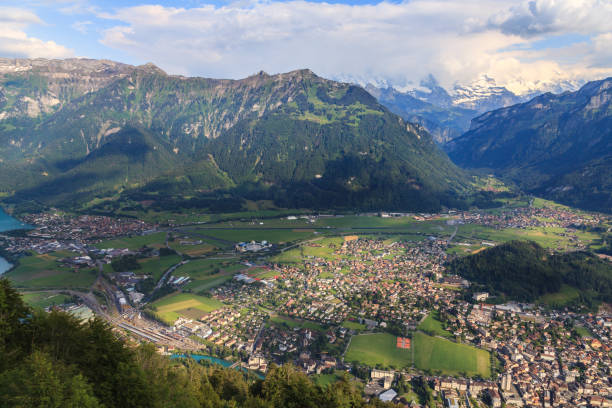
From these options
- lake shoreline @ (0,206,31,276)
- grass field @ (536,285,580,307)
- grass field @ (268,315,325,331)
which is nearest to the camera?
grass field @ (268,315,325,331)

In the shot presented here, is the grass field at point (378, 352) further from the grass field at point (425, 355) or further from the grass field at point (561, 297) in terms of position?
the grass field at point (561, 297)

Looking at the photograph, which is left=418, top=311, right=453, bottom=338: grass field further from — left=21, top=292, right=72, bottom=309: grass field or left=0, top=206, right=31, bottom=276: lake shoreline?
left=0, top=206, right=31, bottom=276: lake shoreline

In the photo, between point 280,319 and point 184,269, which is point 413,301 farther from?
point 184,269

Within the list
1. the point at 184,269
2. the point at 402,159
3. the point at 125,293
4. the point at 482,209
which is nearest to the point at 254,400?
the point at 125,293

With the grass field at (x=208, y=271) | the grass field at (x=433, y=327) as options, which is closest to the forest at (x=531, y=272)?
the grass field at (x=433, y=327)

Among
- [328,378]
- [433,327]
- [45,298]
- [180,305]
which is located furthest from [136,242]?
[433,327]

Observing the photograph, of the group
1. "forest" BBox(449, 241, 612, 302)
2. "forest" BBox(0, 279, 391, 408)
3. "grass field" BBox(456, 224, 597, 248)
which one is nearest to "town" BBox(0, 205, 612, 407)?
"grass field" BBox(456, 224, 597, 248)

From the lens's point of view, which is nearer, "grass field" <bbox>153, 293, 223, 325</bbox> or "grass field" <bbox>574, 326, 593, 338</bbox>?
"grass field" <bbox>574, 326, 593, 338</bbox>
